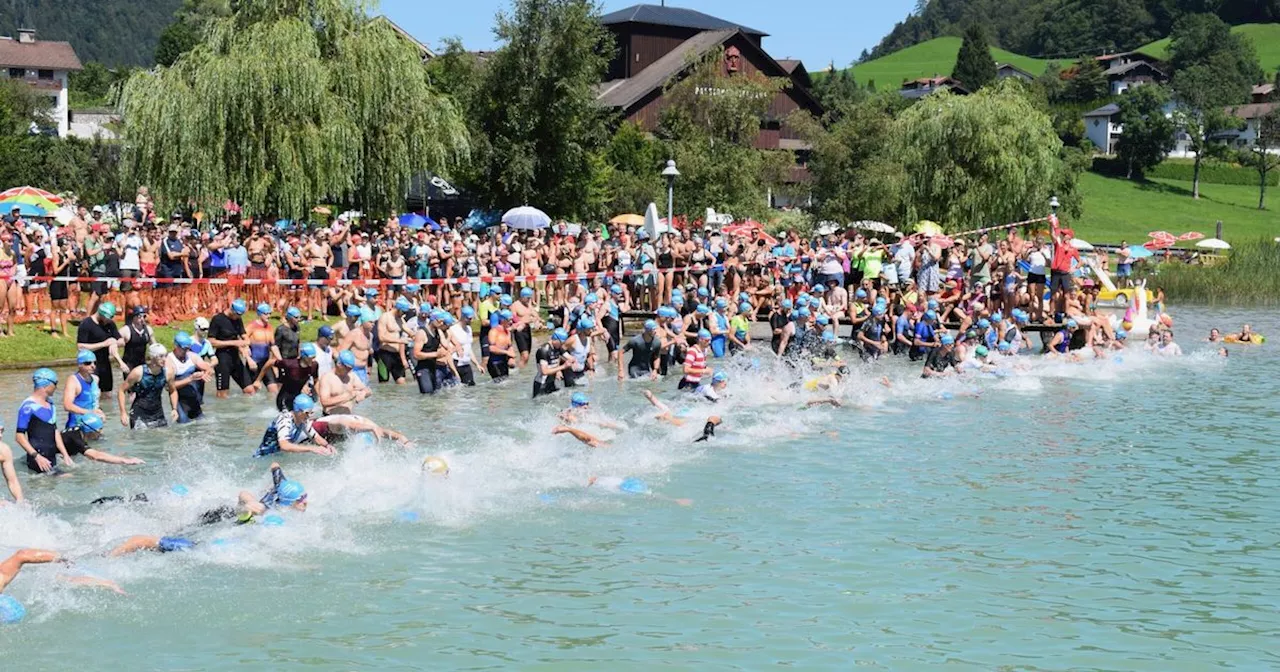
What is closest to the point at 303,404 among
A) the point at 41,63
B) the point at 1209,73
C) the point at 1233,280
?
the point at 1233,280

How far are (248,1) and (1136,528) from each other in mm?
25019

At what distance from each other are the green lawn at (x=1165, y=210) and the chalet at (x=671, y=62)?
52.3 ft

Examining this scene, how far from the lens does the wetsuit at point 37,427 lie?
1470cm

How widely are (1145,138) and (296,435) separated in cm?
8617

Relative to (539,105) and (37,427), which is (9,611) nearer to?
(37,427)

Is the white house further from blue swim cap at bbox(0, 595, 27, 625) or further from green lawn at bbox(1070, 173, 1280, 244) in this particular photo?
blue swim cap at bbox(0, 595, 27, 625)

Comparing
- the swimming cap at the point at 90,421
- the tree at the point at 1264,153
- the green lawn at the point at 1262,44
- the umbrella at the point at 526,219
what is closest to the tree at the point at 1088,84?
the tree at the point at 1264,153

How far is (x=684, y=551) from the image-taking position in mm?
12961

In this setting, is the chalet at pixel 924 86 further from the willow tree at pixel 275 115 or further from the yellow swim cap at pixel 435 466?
the yellow swim cap at pixel 435 466

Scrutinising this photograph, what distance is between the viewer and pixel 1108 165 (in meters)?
95.2

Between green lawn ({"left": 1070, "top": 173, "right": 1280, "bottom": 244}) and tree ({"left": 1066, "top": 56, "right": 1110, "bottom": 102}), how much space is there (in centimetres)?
3259

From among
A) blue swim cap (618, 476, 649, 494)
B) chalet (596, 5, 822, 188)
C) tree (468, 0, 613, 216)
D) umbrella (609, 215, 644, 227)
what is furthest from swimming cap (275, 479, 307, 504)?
chalet (596, 5, 822, 188)

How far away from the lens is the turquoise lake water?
10453mm

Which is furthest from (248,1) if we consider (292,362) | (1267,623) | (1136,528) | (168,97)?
(1267,623)
